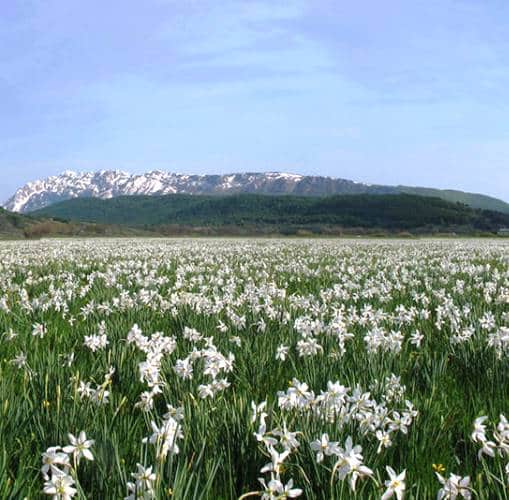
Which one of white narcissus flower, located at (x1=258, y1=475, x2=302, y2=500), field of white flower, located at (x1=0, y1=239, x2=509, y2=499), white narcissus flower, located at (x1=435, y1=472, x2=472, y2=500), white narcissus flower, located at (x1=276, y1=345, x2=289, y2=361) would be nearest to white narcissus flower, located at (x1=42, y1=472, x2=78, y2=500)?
field of white flower, located at (x1=0, y1=239, x2=509, y2=499)

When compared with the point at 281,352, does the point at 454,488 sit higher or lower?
A: higher

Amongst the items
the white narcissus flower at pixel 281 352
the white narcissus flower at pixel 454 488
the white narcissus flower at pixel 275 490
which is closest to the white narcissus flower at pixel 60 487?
the white narcissus flower at pixel 275 490

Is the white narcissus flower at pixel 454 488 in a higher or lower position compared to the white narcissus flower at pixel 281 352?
higher

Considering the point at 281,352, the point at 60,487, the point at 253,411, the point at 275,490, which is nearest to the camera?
the point at 60,487

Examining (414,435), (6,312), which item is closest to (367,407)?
(414,435)

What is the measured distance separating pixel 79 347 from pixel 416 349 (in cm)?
315

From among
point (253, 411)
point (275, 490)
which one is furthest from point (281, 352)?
point (275, 490)

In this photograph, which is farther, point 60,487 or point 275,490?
point 275,490

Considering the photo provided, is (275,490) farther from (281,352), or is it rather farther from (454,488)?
(281,352)

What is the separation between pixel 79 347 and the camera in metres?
5.19

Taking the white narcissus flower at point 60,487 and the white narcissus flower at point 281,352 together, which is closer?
the white narcissus flower at point 60,487

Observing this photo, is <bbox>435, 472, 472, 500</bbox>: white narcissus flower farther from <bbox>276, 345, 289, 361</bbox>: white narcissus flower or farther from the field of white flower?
<bbox>276, 345, 289, 361</bbox>: white narcissus flower

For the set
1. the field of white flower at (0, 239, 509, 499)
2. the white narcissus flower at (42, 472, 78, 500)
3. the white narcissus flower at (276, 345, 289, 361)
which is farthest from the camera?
the white narcissus flower at (276, 345, 289, 361)

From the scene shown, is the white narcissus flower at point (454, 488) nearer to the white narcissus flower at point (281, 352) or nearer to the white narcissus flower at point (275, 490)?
the white narcissus flower at point (275, 490)
